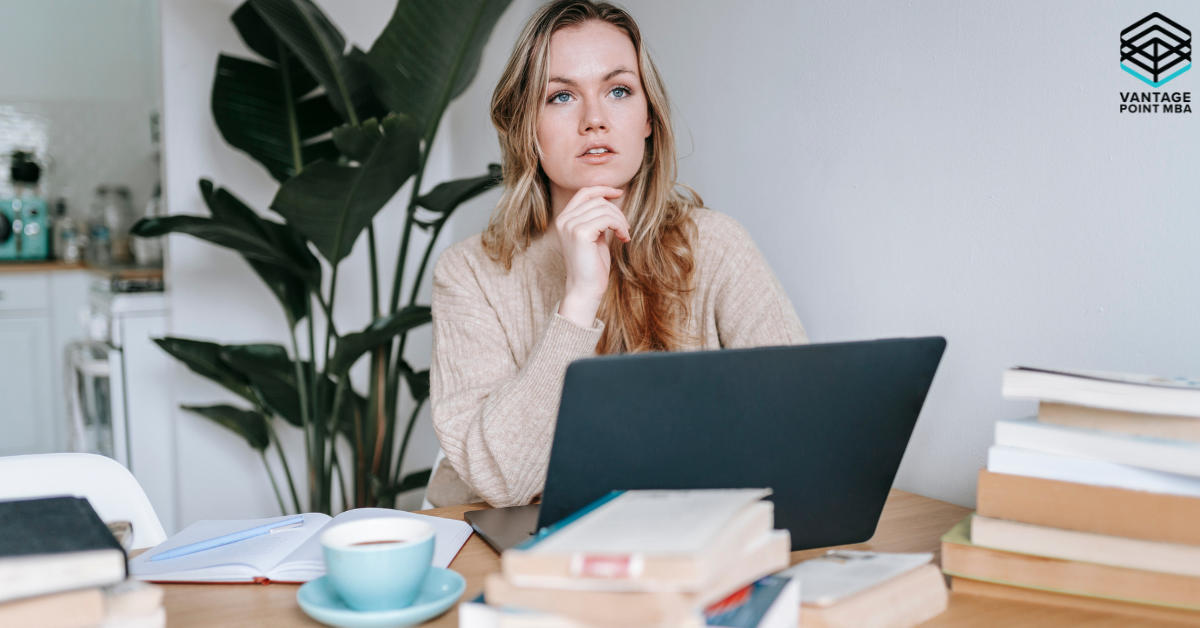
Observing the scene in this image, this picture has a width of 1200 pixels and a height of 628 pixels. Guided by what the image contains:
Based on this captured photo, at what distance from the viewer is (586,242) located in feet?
3.27

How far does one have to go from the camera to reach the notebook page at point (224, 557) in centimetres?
67

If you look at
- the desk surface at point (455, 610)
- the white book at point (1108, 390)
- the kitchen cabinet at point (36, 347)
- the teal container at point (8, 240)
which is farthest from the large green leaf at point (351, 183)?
the teal container at point (8, 240)

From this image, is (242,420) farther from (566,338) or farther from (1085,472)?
(1085,472)

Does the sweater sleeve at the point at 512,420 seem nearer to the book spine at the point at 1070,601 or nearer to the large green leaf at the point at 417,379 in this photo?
the book spine at the point at 1070,601

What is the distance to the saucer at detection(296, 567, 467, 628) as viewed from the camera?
1.82 ft

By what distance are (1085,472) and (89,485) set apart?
966 millimetres

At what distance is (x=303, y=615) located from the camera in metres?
0.60

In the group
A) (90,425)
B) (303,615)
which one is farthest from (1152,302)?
(90,425)

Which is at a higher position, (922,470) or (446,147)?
(446,147)

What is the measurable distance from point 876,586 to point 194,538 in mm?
628

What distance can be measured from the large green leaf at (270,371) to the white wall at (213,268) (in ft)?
1.34

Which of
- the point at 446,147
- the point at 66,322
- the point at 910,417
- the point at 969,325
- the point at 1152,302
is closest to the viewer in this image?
the point at 910,417

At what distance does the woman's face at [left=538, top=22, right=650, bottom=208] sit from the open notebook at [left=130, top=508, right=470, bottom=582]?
0.54 meters

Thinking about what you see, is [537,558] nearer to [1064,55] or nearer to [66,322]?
[1064,55]
